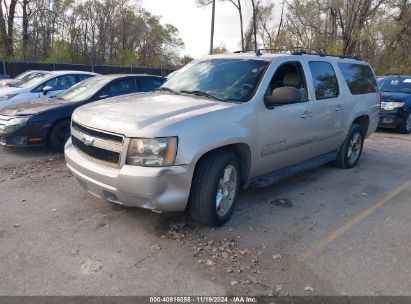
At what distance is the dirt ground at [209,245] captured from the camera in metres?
3.04

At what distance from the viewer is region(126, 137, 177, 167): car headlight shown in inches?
133

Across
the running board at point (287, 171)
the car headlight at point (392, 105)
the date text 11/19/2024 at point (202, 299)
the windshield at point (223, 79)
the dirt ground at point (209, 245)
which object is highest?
the windshield at point (223, 79)

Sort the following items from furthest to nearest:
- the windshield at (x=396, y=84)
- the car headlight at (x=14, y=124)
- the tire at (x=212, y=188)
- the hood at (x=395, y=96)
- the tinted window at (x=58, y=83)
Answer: the windshield at (x=396, y=84) < the hood at (x=395, y=96) < the tinted window at (x=58, y=83) < the car headlight at (x=14, y=124) < the tire at (x=212, y=188)

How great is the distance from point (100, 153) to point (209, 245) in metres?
1.41

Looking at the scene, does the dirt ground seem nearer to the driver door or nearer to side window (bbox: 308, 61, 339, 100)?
the driver door

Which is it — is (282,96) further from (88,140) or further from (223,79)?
(88,140)

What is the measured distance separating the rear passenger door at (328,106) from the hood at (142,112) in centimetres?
181

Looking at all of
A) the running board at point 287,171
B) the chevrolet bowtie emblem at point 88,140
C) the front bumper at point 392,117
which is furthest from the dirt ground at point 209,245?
the front bumper at point 392,117

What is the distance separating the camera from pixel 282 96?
4.26 metres

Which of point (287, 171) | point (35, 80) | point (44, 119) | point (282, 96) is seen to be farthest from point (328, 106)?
point (35, 80)

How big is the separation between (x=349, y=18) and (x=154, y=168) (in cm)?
2618

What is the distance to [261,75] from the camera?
445cm

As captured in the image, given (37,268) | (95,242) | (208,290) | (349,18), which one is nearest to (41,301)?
(37,268)

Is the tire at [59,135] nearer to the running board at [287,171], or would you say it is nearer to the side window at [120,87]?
the side window at [120,87]
